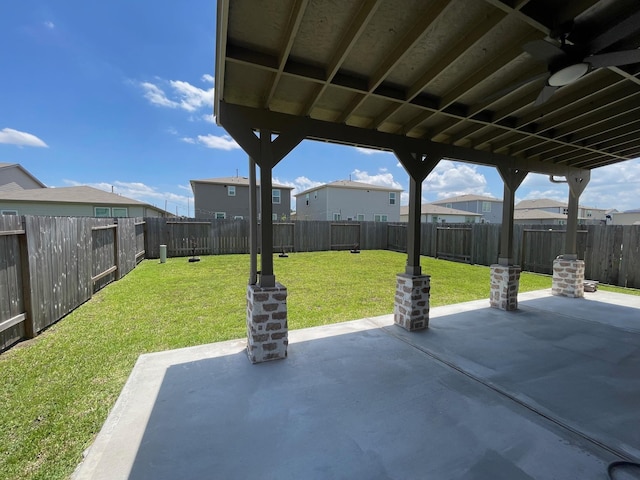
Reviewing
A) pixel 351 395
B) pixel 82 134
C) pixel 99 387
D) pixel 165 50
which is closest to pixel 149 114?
pixel 82 134

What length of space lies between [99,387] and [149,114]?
2403cm

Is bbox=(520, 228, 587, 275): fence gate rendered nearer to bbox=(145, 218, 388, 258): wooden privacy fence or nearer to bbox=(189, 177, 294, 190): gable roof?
bbox=(145, 218, 388, 258): wooden privacy fence

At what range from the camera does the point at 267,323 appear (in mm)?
3240

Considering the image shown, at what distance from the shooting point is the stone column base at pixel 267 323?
3.21 metres

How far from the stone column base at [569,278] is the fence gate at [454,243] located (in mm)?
5574

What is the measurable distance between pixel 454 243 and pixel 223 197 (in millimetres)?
15990

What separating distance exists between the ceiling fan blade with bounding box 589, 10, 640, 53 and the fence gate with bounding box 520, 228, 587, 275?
868 centimetres

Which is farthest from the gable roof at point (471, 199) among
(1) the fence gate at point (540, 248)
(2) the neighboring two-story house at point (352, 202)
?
(1) the fence gate at point (540, 248)

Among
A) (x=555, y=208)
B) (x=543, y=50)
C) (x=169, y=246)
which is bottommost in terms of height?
(x=169, y=246)

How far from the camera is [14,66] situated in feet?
43.4

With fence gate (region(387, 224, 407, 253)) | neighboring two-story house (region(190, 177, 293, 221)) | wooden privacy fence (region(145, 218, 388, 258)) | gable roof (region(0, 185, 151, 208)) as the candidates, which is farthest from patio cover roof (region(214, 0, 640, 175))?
gable roof (region(0, 185, 151, 208))

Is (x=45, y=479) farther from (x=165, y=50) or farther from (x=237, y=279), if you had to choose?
(x=165, y=50)

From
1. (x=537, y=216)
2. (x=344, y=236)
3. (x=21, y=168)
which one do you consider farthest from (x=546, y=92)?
(x=21, y=168)

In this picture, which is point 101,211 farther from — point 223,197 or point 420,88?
point 420,88
